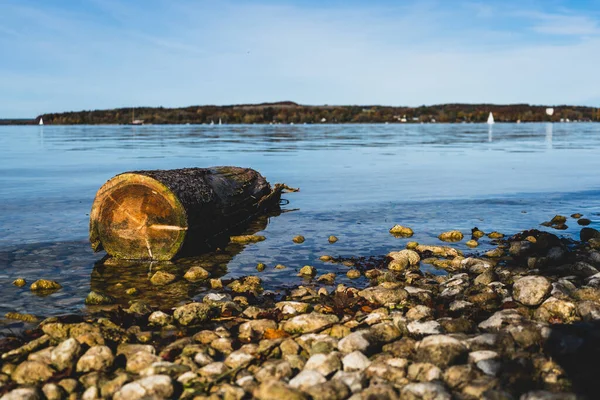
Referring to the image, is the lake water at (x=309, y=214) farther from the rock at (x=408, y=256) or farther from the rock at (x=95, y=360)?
the rock at (x=95, y=360)

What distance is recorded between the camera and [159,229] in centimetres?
1135

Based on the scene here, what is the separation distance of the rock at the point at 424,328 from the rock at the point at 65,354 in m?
3.79

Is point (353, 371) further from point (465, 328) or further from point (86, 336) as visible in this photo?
point (86, 336)

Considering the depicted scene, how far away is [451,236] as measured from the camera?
12953mm

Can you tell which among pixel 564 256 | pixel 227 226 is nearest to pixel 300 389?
pixel 564 256

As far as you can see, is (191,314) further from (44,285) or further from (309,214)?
(309,214)

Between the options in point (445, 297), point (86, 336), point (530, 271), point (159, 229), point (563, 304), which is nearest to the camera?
point (86, 336)

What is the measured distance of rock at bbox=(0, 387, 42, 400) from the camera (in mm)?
5492

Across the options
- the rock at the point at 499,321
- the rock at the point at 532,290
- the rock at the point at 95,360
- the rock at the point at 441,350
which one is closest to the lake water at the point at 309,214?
the rock at the point at 95,360

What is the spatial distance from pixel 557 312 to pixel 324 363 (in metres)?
3.40

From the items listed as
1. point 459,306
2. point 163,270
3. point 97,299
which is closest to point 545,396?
point 459,306

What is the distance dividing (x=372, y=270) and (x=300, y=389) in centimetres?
471

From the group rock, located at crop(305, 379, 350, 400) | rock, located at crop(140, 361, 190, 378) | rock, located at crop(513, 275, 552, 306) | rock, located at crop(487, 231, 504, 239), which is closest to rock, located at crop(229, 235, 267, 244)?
rock, located at crop(487, 231, 504, 239)

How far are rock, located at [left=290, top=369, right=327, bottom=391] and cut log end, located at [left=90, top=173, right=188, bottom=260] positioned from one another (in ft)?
19.6
